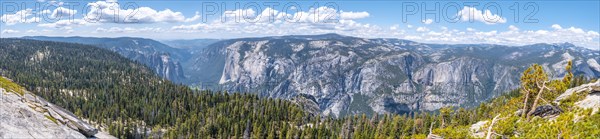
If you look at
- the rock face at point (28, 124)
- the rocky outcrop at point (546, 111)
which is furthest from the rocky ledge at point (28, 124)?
the rocky outcrop at point (546, 111)

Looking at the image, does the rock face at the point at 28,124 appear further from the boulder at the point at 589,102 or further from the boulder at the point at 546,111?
the boulder at the point at 589,102

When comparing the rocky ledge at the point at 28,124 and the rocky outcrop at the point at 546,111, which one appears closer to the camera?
the rocky outcrop at the point at 546,111

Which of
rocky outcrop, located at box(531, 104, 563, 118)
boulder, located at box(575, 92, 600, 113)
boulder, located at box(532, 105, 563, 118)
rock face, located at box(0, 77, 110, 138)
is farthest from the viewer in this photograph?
rock face, located at box(0, 77, 110, 138)

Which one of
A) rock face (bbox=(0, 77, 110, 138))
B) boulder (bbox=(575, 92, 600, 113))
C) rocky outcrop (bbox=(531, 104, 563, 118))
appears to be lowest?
rock face (bbox=(0, 77, 110, 138))

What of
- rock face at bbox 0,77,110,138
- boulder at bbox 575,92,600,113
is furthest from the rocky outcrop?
rock face at bbox 0,77,110,138

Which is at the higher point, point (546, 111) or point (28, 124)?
point (546, 111)

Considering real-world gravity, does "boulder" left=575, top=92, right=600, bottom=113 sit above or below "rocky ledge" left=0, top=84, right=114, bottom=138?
above

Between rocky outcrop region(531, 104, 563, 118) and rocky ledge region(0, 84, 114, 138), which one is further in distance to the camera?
rocky ledge region(0, 84, 114, 138)

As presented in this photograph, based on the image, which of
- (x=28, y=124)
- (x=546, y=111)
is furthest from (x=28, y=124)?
(x=546, y=111)

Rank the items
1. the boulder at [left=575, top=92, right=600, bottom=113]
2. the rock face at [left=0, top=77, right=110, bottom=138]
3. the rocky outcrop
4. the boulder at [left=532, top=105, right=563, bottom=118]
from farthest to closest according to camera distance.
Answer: the rock face at [left=0, top=77, right=110, bottom=138] → the boulder at [left=532, top=105, right=563, bottom=118] → the rocky outcrop → the boulder at [left=575, top=92, right=600, bottom=113]

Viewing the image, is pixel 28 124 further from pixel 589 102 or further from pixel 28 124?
pixel 589 102

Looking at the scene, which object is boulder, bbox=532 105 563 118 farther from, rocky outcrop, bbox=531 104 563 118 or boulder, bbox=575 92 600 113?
boulder, bbox=575 92 600 113
